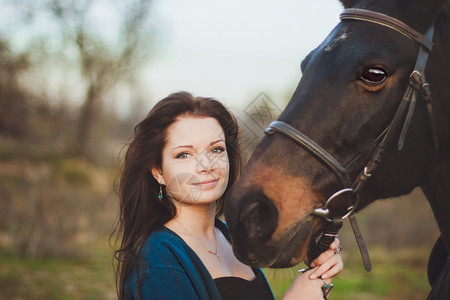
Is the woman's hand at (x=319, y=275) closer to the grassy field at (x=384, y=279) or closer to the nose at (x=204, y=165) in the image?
the nose at (x=204, y=165)

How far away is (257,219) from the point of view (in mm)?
1727

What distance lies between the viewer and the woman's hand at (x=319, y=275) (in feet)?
6.29

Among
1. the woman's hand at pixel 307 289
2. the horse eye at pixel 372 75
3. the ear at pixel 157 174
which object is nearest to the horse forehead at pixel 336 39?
the horse eye at pixel 372 75

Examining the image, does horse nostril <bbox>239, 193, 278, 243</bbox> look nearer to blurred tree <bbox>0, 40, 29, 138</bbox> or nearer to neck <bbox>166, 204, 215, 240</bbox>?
neck <bbox>166, 204, 215, 240</bbox>

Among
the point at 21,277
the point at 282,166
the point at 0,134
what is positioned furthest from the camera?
the point at 0,134

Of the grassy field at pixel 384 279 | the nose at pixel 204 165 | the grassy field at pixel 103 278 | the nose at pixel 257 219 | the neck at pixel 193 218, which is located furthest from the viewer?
the grassy field at pixel 384 279

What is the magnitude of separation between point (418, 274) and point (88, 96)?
1514 centimetres

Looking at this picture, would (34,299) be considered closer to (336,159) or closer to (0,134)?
(336,159)

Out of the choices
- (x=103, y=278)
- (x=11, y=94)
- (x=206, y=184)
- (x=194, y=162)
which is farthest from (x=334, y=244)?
(x=11, y=94)

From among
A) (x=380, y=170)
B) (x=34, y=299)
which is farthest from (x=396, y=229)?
(x=380, y=170)

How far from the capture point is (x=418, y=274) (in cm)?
924

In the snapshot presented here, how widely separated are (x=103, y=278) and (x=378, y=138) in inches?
299

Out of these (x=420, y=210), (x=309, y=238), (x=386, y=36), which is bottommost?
(x=420, y=210)

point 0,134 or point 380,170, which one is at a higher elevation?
point 380,170
